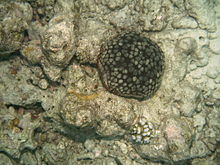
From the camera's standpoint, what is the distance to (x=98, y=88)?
550 cm

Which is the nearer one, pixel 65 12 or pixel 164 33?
pixel 65 12

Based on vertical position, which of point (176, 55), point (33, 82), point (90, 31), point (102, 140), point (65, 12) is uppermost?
point (65, 12)

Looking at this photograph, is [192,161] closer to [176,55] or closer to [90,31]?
[176,55]

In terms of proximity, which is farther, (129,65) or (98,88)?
(98,88)

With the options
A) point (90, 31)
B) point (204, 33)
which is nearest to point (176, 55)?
point (204, 33)

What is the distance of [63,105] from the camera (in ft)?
16.0

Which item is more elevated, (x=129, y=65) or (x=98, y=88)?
(x=129, y=65)

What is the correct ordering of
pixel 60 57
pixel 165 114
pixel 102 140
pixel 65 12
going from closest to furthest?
pixel 60 57 < pixel 65 12 < pixel 165 114 < pixel 102 140

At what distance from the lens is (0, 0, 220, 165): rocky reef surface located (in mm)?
5133

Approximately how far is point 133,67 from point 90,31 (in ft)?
5.16

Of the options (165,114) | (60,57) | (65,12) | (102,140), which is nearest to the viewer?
(60,57)

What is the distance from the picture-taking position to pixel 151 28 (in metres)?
6.13

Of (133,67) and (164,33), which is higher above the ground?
(164,33)

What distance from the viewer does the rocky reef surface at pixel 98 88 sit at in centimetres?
513
